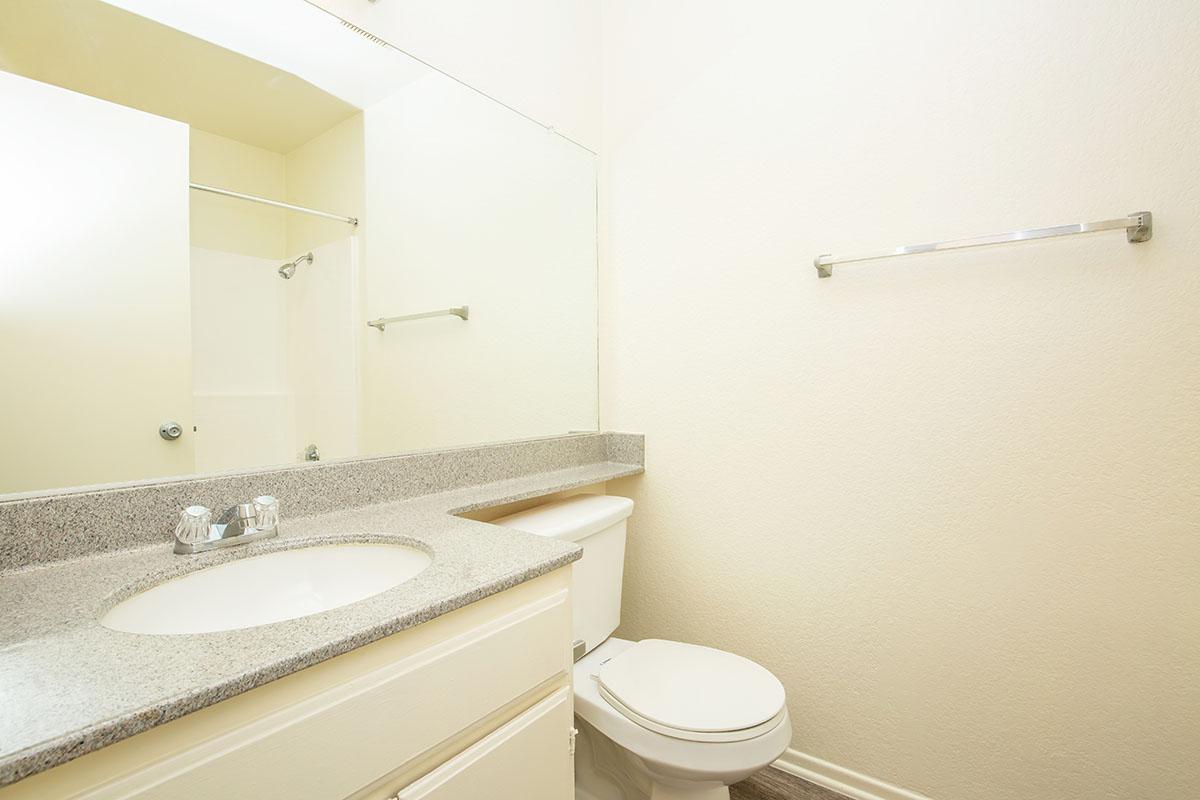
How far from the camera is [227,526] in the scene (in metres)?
0.84

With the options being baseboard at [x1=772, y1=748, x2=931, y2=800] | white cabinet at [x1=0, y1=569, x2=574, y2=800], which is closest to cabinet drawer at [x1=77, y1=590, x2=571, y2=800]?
white cabinet at [x1=0, y1=569, x2=574, y2=800]

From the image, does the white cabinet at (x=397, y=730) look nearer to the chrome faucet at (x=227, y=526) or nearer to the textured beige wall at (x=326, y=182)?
the chrome faucet at (x=227, y=526)

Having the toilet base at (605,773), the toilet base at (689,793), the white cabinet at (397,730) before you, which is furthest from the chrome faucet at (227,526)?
the toilet base at (689,793)

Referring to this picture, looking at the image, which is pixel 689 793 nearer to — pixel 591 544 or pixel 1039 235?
pixel 591 544

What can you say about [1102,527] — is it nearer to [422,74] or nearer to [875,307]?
[875,307]

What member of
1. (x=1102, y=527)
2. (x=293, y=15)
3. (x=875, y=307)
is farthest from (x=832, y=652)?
(x=293, y=15)

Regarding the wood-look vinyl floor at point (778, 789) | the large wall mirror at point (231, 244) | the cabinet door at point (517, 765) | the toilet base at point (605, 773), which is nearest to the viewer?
the cabinet door at point (517, 765)

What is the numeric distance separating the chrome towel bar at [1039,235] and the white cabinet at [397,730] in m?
1.01

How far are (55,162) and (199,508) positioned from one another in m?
0.56

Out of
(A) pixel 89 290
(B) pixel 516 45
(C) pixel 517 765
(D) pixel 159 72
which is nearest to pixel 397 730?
(C) pixel 517 765

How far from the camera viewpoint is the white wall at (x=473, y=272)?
47.6 inches

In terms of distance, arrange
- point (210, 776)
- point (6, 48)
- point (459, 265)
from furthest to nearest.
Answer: point (459, 265) → point (6, 48) → point (210, 776)

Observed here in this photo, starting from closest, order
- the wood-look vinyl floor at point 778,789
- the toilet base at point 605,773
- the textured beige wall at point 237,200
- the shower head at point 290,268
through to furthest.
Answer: the textured beige wall at point 237,200 → the shower head at point 290,268 → the toilet base at point 605,773 → the wood-look vinyl floor at point 778,789

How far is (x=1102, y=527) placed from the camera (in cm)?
104
